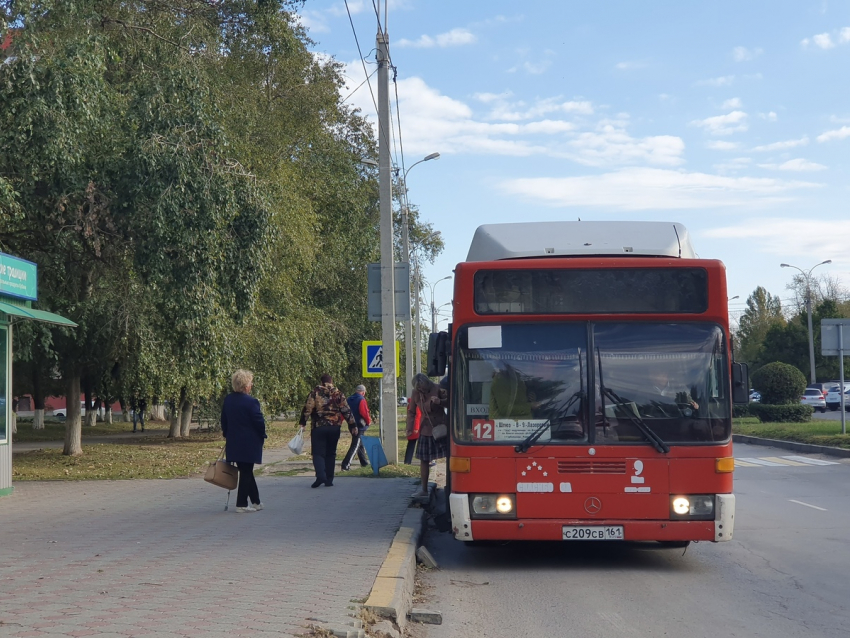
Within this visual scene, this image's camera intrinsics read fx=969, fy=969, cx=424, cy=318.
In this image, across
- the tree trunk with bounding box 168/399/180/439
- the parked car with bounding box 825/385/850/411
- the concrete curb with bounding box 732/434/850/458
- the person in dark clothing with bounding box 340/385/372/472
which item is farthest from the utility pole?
the parked car with bounding box 825/385/850/411

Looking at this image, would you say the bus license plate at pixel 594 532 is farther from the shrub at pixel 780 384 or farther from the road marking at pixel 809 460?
the shrub at pixel 780 384

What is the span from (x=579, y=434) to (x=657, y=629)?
2.30 meters

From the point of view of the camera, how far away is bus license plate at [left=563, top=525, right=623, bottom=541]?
8422mm

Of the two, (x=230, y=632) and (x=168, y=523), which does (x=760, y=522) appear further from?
(x=230, y=632)

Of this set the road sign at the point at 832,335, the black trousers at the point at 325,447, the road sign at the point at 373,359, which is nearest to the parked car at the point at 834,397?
the road sign at the point at 832,335

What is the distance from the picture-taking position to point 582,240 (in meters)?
9.30

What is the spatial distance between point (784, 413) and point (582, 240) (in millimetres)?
27580

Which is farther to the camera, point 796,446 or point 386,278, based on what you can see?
point 796,446

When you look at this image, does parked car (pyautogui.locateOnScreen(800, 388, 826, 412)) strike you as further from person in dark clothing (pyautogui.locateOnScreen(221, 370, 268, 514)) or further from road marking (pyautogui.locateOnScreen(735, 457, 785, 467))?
person in dark clothing (pyautogui.locateOnScreen(221, 370, 268, 514))

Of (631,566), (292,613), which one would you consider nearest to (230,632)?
(292,613)

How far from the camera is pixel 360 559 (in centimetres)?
806

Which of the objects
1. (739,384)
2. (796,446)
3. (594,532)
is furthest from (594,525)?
(796,446)

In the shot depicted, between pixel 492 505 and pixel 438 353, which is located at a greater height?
pixel 438 353

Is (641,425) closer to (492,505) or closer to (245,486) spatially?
(492,505)
